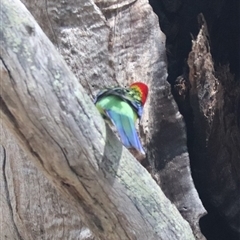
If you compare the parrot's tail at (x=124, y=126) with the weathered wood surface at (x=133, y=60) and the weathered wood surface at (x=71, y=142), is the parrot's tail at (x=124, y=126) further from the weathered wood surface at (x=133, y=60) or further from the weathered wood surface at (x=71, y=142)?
the weathered wood surface at (x=133, y=60)

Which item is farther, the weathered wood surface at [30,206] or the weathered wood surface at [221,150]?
the weathered wood surface at [221,150]

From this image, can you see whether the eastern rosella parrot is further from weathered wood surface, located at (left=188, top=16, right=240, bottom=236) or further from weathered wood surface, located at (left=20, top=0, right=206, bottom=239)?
weathered wood surface, located at (left=188, top=16, right=240, bottom=236)

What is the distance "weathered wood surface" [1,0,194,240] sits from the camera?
1.01m

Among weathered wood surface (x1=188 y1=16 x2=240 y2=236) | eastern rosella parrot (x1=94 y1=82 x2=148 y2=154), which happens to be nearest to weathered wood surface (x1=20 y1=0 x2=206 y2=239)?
weathered wood surface (x1=188 y1=16 x2=240 y2=236)

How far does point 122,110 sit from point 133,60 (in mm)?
517

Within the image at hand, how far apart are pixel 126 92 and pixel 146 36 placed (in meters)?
0.52

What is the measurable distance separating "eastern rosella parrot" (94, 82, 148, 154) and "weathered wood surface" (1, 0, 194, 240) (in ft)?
0.09

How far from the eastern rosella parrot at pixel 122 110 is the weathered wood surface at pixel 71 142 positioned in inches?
1.0

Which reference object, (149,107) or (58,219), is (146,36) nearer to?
(149,107)

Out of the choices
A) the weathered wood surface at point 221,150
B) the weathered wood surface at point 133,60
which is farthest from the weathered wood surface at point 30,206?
the weathered wood surface at point 221,150

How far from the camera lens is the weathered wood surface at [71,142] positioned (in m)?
1.01

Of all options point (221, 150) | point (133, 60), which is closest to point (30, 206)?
point (133, 60)

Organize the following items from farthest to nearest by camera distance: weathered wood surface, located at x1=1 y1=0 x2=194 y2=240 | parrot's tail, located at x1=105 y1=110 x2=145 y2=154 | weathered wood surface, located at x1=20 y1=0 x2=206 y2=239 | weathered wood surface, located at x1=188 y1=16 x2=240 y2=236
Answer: weathered wood surface, located at x1=188 y1=16 x2=240 y2=236, weathered wood surface, located at x1=20 y1=0 x2=206 y2=239, parrot's tail, located at x1=105 y1=110 x2=145 y2=154, weathered wood surface, located at x1=1 y1=0 x2=194 y2=240

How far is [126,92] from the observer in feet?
3.85
